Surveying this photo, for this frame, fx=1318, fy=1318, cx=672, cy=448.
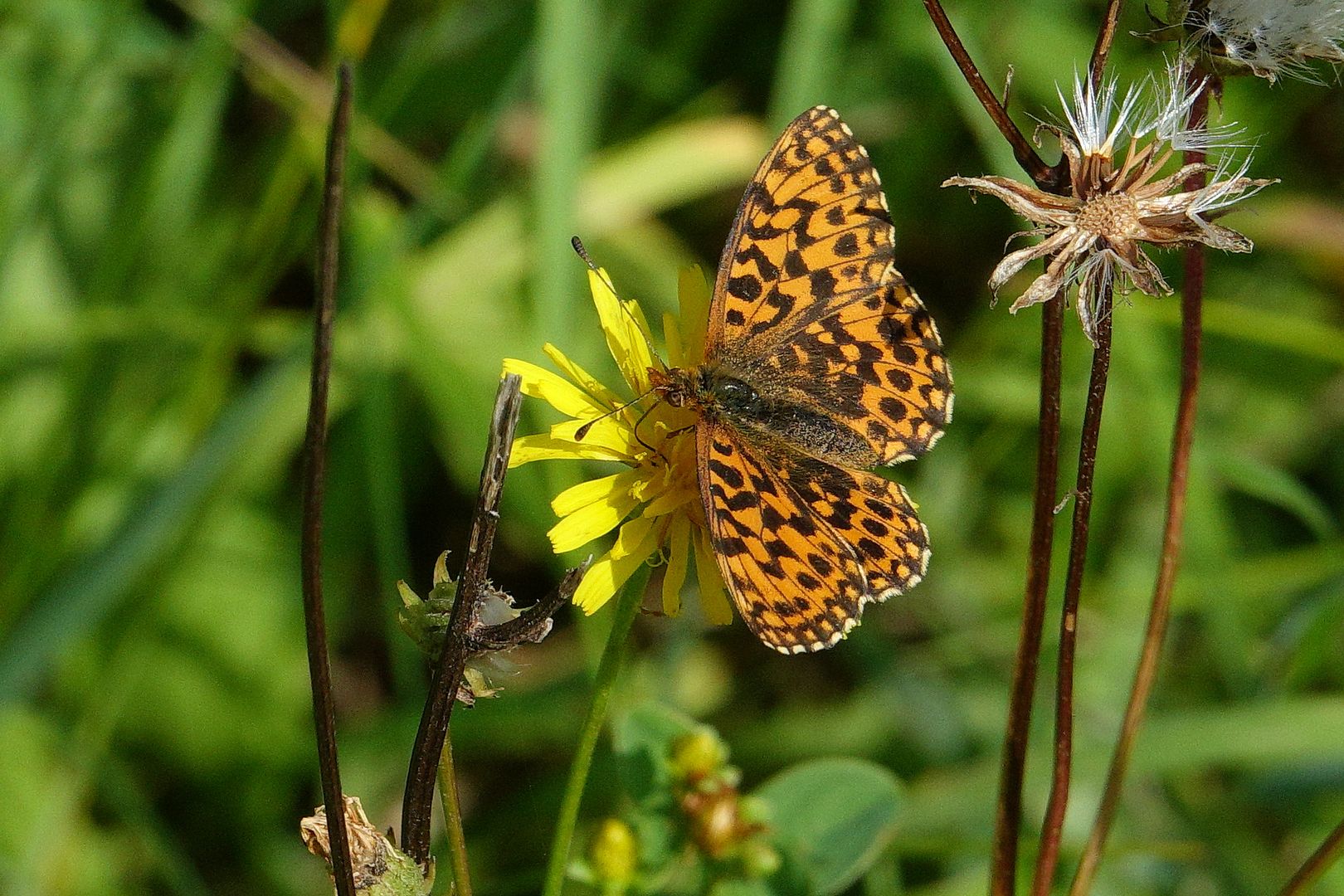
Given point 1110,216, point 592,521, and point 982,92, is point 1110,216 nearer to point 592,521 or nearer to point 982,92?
point 982,92

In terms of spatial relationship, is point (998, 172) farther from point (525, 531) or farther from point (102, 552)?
point (102, 552)

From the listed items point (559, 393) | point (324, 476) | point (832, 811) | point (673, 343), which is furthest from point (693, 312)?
point (324, 476)

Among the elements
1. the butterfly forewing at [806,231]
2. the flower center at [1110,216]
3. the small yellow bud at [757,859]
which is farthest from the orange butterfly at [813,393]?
the flower center at [1110,216]

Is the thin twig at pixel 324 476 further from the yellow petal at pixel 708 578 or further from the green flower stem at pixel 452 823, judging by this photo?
the yellow petal at pixel 708 578

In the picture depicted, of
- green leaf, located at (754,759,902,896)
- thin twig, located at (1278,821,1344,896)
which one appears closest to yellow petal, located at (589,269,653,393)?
green leaf, located at (754,759,902,896)

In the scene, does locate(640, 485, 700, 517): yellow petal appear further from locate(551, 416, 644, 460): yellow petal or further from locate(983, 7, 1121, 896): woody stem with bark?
locate(983, 7, 1121, 896): woody stem with bark

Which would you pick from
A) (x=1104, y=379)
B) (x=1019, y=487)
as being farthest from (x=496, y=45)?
(x=1104, y=379)
